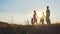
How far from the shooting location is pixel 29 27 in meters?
14.6

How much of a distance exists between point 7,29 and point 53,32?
11.5 feet

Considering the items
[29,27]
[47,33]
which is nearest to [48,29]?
[47,33]

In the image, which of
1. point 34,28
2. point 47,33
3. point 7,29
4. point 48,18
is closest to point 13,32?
point 7,29

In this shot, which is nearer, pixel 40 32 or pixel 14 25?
pixel 40 32

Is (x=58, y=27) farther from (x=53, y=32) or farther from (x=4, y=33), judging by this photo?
(x=4, y=33)

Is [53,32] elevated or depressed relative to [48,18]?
depressed

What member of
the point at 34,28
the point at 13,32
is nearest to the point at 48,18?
the point at 34,28

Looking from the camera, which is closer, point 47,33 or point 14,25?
point 47,33

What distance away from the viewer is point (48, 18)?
16531mm

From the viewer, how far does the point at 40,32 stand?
45.9 ft

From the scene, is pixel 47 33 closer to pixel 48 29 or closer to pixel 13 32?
pixel 48 29

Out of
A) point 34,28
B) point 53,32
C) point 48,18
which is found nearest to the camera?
point 53,32

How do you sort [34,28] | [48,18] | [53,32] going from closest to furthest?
[53,32] < [34,28] < [48,18]

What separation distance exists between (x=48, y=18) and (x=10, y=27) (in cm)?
349
